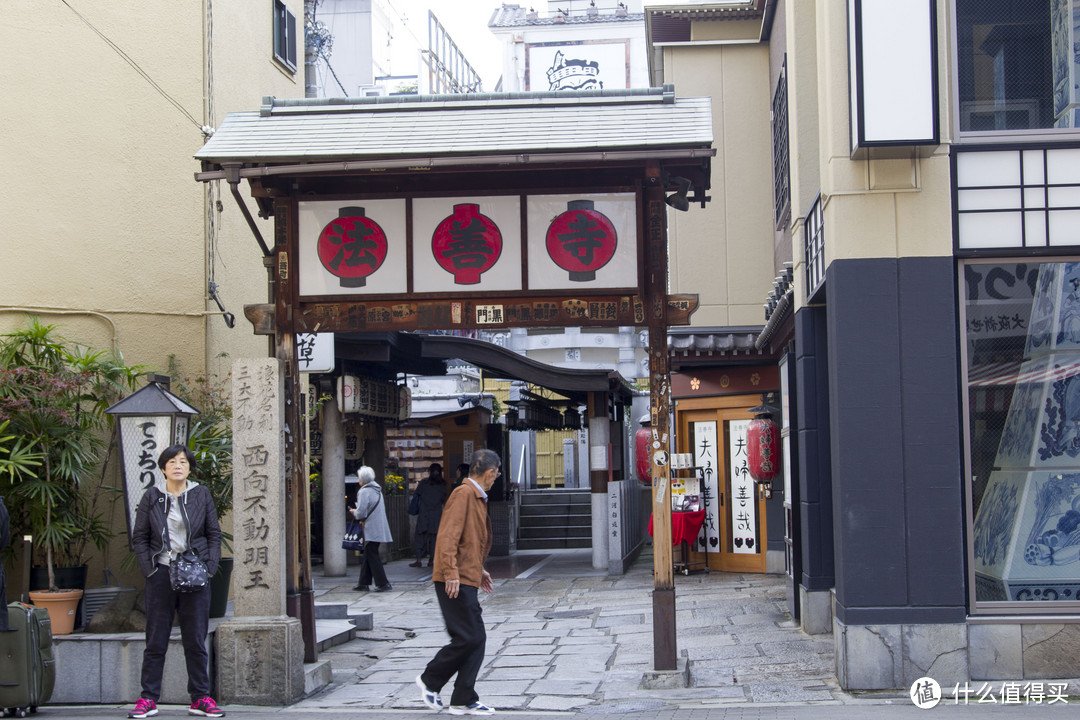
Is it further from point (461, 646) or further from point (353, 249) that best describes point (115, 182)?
point (461, 646)

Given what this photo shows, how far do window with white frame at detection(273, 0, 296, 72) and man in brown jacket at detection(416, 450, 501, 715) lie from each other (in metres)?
9.84

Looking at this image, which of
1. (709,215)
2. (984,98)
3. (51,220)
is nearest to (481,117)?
(984,98)

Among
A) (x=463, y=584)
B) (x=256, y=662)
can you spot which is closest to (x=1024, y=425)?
(x=463, y=584)

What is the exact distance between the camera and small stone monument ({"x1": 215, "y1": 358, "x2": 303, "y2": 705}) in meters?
8.44

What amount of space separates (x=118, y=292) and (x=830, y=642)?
8.45 metres

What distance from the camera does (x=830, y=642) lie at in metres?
10.2

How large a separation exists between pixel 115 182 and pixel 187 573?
18.1 feet

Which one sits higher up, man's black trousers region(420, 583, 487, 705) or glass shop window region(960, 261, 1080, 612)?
glass shop window region(960, 261, 1080, 612)

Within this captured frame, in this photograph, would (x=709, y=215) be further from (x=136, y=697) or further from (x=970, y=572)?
(x=136, y=697)

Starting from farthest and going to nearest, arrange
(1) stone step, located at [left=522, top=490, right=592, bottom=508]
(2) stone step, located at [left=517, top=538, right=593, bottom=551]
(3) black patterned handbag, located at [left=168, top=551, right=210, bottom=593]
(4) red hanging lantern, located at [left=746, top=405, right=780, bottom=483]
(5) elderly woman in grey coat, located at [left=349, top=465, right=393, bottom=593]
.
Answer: (1) stone step, located at [left=522, top=490, right=592, bottom=508], (2) stone step, located at [left=517, top=538, right=593, bottom=551], (5) elderly woman in grey coat, located at [left=349, top=465, right=393, bottom=593], (4) red hanging lantern, located at [left=746, top=405, right=780, bottom=483], (3) black patterned handbag, located at [left=168, top=551, right=210, bottom=593]

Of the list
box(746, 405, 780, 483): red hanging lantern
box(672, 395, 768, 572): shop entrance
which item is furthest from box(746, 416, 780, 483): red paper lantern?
box(672, 395, 768, 572): shop entrance

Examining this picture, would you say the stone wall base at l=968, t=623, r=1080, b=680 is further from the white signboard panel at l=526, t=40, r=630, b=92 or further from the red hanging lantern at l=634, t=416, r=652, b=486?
the white signboard panel at l=526, t=40, r=630, b=92

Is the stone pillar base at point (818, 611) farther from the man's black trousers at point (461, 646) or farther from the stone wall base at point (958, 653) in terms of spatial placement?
the man's black trousers at point (461, 646)

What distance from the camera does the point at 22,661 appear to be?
7848 mm
